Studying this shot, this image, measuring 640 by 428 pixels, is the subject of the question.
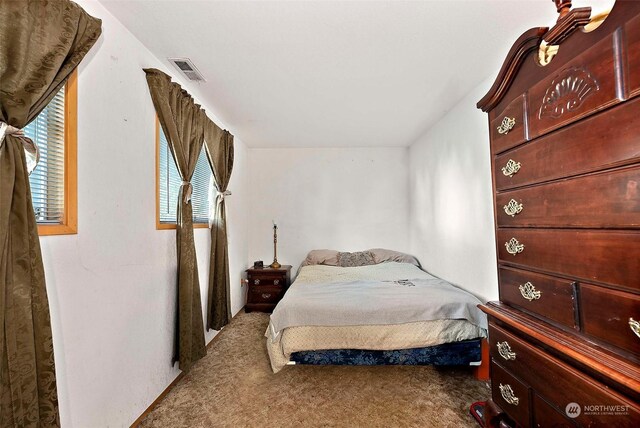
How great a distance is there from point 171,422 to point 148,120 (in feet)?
6.31

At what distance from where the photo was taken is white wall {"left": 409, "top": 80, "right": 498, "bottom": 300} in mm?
2148

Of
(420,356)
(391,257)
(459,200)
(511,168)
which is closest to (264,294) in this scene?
(391,257)

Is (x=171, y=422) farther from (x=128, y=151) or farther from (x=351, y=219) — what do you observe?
(x=351, y=219)

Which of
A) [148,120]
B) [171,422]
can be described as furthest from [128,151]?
[171,422]

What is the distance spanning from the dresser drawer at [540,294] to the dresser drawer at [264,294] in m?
2.83

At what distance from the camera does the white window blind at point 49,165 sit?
1.14m

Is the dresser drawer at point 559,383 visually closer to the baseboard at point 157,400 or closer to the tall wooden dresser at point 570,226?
the tall wooden dresser at point 570,226

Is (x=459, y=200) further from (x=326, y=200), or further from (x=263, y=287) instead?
(x=263, y=287)

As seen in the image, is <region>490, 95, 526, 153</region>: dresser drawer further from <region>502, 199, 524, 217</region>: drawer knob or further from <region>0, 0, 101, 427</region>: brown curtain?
<region>0, 0, 101, 427</region>: brown curtain

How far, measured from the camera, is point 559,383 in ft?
2.82

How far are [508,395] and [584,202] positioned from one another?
845 mm

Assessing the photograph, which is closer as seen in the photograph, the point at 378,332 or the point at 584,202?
the point at 584,202

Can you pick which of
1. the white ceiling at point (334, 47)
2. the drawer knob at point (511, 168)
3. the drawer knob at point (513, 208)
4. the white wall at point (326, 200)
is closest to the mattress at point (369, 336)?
the drawer knob at point (513, 208)

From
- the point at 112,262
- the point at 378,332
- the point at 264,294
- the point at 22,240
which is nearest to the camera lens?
the point at 22,240
